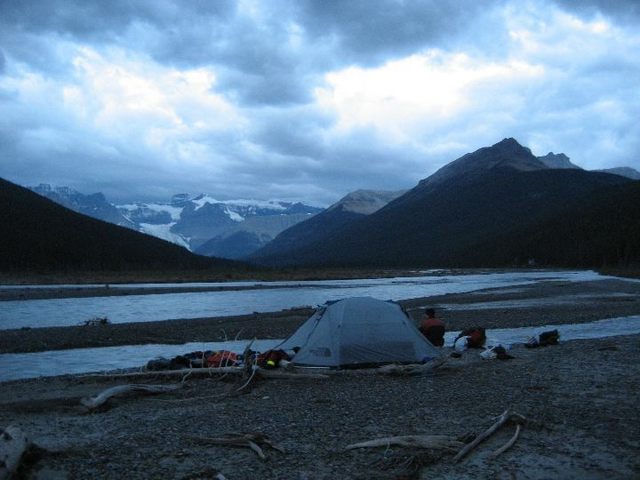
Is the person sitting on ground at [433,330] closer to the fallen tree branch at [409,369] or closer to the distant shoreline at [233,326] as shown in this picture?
the fallen tree branch at [409,369]

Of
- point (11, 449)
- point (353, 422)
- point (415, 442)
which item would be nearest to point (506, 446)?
point (415, 442)

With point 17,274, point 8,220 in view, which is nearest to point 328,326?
point 17,274

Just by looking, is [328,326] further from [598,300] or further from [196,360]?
A: [598,300]

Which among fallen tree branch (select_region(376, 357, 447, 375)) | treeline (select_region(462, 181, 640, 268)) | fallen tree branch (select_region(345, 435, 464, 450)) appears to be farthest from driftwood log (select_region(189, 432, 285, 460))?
treeline (select_region(462, 181, 640, 268))

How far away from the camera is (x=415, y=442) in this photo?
33.7ft

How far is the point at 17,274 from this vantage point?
4567 inches

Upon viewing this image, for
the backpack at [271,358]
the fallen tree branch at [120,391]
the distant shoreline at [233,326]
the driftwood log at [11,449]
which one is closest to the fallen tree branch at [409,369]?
the backpack at [271,358]

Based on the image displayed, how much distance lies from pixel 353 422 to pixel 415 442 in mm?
2101

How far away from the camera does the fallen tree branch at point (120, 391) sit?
14.1m

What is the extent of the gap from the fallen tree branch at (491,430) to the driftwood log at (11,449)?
21.9ft

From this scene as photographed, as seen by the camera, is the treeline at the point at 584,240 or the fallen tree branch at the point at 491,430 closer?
the fallen tree branch at the point at 491,430

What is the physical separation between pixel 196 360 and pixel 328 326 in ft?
14.2

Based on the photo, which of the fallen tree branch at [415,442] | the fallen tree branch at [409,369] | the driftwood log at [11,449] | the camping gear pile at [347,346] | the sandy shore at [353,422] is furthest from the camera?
the camping gear pile at [347,346]

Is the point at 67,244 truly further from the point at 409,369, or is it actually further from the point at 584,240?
the point at 409,369
